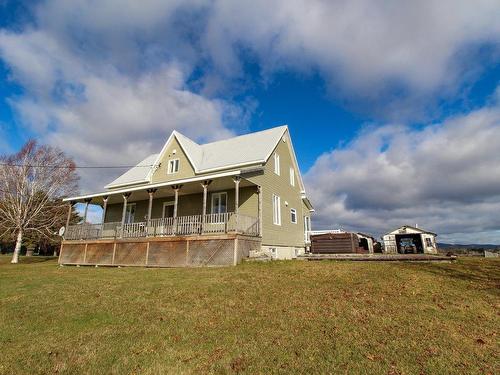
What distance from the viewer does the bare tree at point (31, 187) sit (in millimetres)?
25750

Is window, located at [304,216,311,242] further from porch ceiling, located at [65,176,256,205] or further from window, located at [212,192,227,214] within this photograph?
porch ceiling, located at [65,176,256,205]

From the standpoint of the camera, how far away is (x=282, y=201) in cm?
2158

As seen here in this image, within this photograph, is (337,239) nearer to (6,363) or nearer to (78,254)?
(78,254)

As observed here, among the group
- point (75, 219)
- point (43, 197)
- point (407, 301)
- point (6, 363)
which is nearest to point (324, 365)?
point (407, 301)

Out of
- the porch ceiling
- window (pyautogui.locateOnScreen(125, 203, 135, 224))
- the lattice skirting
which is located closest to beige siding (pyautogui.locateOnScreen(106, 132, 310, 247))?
the porch ceiling

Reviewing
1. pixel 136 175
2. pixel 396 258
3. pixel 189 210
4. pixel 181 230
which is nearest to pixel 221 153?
pixel 189 210

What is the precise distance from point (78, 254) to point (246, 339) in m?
19.1

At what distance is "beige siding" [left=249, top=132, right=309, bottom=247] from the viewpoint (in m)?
18.6

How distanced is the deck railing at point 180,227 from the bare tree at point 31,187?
8.32 m

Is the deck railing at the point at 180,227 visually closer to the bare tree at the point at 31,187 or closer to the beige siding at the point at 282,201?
the beige siding at the point at 282,201

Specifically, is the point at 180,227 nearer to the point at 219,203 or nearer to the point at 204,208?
the point at 204,208

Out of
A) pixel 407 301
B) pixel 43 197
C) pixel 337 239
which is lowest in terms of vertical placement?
pixel 407 301

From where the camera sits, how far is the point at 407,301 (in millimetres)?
7023

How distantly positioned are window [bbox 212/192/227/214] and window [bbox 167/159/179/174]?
14.8ft
